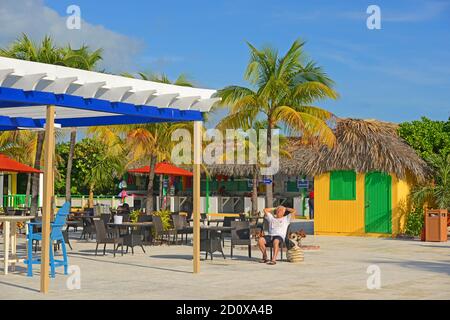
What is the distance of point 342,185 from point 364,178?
817 millimetres

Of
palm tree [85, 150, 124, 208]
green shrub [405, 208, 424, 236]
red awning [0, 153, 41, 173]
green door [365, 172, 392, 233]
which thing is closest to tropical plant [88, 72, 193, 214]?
red awning [0, 153, 41, 173]

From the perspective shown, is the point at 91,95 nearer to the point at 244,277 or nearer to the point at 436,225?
the point at 244,277

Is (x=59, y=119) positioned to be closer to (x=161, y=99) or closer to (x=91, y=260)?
(x=91, y=260)

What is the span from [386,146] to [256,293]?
13.6 m

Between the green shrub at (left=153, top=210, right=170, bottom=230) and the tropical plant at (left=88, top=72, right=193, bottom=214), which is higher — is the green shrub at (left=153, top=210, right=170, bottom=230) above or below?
below

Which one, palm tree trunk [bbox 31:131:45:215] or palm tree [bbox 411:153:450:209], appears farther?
palm tree trunk [bbox 31:131:45:215]

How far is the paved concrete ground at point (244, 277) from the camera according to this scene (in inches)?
412

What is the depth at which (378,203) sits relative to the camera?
2353 cm

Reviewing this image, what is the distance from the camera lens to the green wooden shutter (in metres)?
24.0

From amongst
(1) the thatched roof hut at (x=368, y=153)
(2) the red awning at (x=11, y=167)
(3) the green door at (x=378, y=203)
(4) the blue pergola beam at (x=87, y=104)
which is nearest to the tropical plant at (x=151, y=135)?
(2) the red awning at (x=11, y=167)

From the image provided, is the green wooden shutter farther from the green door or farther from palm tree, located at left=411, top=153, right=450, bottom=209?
palm tree, located at left=411, top=153, right=450, bottom=209

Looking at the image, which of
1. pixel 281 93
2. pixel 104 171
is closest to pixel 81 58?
pixel 281 93

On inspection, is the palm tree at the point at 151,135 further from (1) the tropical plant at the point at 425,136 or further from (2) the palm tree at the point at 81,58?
(1) the tropical plant at the point at 425,136

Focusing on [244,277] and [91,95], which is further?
[244,277]
